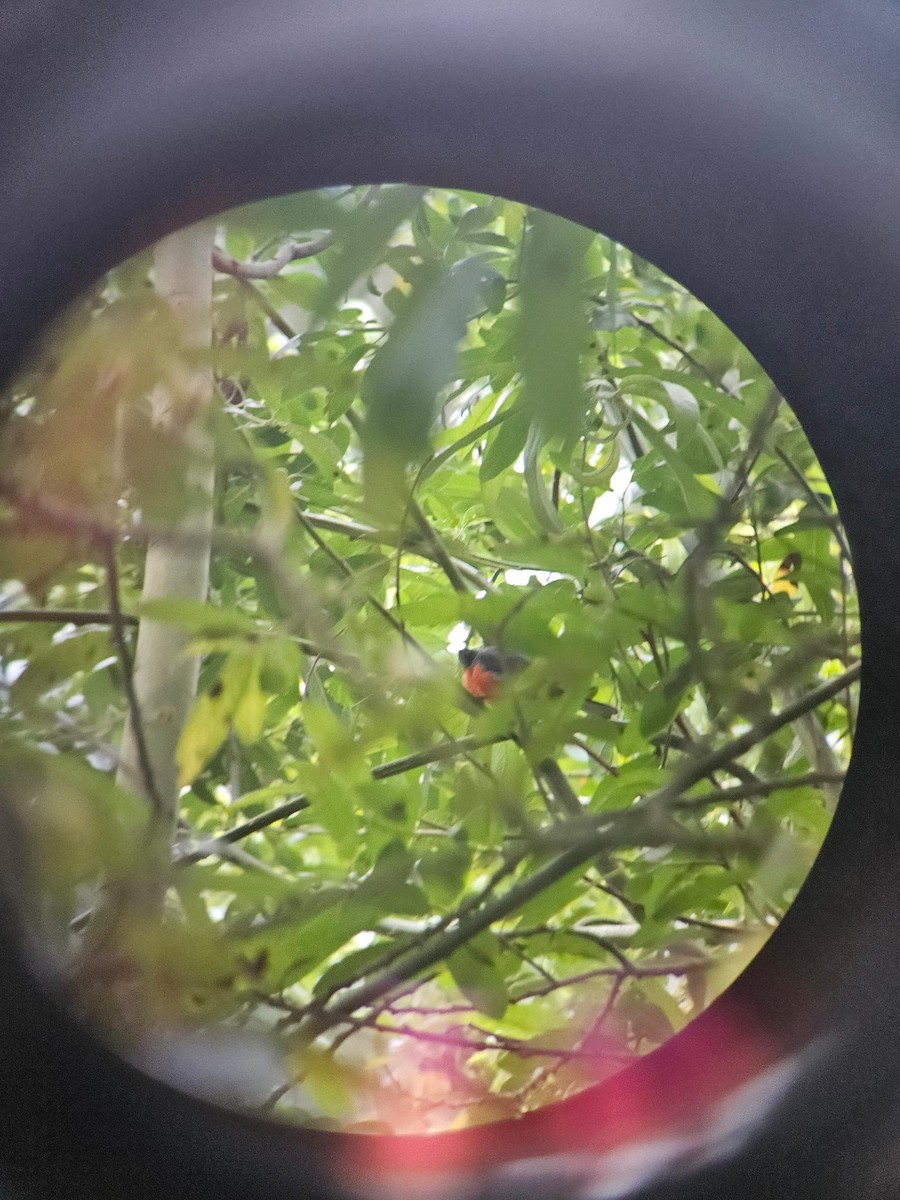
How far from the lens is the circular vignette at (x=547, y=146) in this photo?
26 cm

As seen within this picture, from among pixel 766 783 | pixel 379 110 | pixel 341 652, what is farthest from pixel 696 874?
pixel 379 110

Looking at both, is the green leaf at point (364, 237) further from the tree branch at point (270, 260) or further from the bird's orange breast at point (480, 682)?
the bird's orange breast at point (480, 682)

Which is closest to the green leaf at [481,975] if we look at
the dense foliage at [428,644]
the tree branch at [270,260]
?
the dense foliage at [428,644]

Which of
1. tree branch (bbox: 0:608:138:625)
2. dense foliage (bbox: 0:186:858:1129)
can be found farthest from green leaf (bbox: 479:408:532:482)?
tree branch (bbox: 0:608:138:625)

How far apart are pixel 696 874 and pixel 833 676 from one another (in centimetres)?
8

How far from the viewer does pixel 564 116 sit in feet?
0.87

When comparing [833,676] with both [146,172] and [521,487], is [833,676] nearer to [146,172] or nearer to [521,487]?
[521,487]

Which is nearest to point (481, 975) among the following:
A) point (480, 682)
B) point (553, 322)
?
point (480, 682)

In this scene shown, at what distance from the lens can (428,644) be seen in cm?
28

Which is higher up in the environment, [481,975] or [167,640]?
[167,640]

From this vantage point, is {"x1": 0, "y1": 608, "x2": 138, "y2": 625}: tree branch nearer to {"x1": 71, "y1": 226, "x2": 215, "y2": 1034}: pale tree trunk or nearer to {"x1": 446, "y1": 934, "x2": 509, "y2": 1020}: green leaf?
{"x1": 71, "y1": 226, "x2": 215, "y2": 1034}: pale tree trunk

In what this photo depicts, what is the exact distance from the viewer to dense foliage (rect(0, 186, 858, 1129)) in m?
0.27

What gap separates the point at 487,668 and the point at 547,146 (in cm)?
15

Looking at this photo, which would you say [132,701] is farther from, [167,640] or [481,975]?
[481,975]
